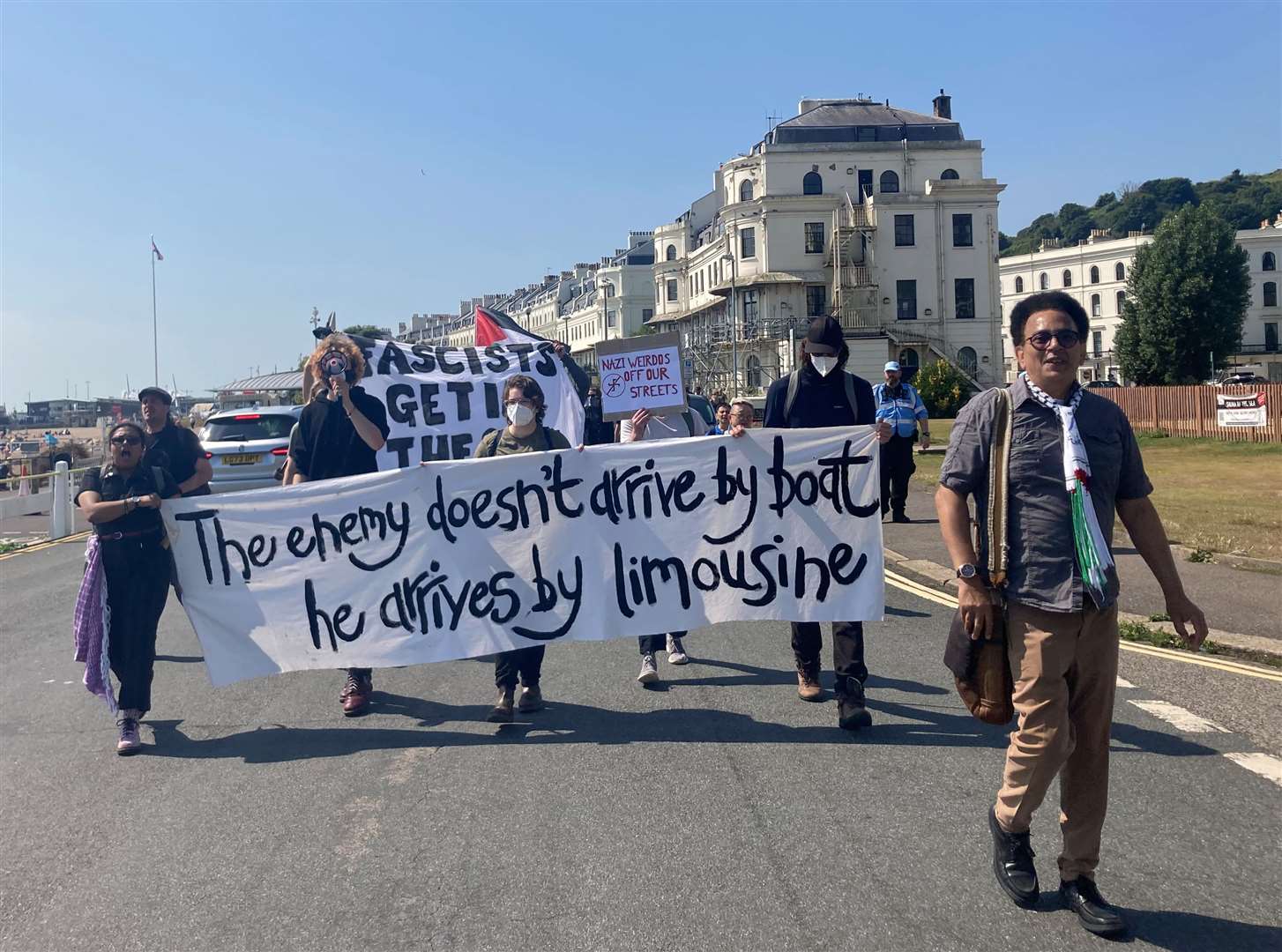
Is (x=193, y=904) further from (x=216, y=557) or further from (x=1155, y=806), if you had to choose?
(x=1155, y=806)

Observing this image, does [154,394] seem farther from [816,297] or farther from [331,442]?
[816,297]

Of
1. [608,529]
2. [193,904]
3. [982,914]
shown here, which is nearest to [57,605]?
[608,529]

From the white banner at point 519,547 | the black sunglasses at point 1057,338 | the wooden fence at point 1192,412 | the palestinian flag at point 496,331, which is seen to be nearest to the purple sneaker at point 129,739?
the white banner at point 519,547

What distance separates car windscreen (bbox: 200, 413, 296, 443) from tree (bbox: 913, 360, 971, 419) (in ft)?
123

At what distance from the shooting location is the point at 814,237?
70312mm

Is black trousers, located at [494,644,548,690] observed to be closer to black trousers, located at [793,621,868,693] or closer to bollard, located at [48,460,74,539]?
black trousers, located at [793,621,868,693]

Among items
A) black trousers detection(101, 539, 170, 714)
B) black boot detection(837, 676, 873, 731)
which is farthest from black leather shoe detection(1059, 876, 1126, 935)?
black trousers detection(101, 539, 170, 714)

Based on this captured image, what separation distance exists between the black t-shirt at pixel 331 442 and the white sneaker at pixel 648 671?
2163 millimetres

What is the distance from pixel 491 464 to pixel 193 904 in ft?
9.90

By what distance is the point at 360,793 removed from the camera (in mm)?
5176

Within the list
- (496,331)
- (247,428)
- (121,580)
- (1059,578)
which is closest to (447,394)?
(496,331)

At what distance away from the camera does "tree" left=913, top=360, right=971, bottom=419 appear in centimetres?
5144

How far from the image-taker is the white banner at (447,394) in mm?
11088

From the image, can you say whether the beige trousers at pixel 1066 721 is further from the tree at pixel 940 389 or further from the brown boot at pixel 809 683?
the tree at pixel 940 389
